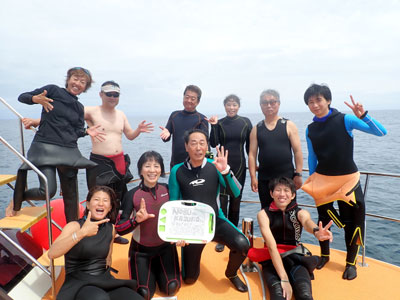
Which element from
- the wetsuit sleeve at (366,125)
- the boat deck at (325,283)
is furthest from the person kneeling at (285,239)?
the wetsuit sleeve at (366,125)

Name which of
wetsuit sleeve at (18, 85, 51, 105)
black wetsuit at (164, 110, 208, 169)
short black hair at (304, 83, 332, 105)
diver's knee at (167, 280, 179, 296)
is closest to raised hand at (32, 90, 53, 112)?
wetsuit sleeve at (18, 85, 51, 105)

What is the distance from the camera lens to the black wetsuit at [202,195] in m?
3.02

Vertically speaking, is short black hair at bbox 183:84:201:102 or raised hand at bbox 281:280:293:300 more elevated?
short black hair at bbox 183:84:201:102

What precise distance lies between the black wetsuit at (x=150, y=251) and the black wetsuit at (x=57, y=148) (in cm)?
86

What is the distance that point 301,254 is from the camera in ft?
10.2

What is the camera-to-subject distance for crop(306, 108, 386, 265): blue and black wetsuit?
3.23 meters

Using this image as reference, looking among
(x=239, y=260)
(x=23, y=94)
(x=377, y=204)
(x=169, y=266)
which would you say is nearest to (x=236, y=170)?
(x=239, y=260)

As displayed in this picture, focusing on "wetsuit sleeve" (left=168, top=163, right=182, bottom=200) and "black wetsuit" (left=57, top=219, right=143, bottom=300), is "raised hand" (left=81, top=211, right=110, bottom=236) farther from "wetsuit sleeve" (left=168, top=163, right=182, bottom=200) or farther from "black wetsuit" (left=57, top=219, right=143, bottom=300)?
"wetsuit sleeve" (left=168, top=163, right=182, bottom=200)

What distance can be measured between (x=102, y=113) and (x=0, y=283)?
242 cm

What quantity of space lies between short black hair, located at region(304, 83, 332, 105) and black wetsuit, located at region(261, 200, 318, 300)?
1402 mm

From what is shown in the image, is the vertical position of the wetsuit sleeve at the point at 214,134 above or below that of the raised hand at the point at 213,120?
below

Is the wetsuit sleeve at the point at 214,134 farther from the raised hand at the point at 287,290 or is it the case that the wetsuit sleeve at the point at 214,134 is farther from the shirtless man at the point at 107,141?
the raised hand at the point at 287,290

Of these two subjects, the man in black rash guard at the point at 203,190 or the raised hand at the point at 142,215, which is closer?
the raised hand at the point at 142,215

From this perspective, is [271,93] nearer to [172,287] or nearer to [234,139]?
[234,139]
